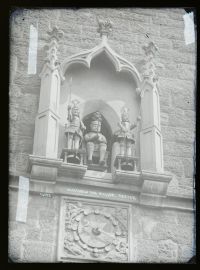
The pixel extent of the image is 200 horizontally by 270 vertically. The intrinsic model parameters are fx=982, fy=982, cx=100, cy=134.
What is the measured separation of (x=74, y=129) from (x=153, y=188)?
2.95 feet

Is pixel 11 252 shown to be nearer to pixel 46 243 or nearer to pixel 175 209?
pixel 46 243

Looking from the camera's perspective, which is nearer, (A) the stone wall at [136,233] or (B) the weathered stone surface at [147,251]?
(A) the stone wall at [136,233]

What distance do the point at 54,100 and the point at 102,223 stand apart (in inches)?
50.9

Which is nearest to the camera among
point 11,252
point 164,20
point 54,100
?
point 11,252

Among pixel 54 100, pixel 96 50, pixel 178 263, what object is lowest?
pixel 178 263

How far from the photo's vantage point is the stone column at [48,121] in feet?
28.0

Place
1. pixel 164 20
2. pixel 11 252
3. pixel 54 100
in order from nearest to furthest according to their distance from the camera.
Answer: pixel 11 252 → pixel 54 100 → pixel 164 20

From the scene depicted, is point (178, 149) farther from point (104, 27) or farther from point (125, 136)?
point (104, 27)

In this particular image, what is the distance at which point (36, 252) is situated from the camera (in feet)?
26.8

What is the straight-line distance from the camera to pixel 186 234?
27.9ft

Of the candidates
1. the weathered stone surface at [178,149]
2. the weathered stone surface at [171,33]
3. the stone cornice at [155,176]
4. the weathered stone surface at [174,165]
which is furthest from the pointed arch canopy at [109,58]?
the stone cornice at [155,176]

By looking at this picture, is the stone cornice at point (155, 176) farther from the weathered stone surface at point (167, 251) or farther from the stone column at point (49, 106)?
the stone column at point (49, 106)

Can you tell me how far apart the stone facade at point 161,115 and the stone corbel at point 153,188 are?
71 mm
